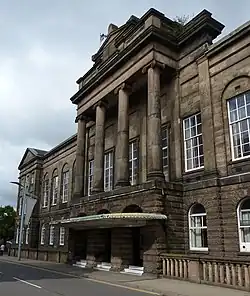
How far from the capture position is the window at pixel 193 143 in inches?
753

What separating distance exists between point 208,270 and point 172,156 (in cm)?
821

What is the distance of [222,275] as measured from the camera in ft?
42.2

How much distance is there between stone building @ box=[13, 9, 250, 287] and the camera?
16.2 meters

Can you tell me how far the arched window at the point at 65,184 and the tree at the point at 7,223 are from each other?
29.4 metres

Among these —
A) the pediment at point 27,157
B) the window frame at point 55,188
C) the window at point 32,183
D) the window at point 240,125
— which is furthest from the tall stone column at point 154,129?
the window at point 32,183

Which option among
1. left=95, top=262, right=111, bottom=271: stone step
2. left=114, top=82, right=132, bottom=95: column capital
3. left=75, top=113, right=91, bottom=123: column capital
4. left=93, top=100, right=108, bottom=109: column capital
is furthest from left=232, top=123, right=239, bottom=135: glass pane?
left=75, top=113, right=91, bottom=123: column capital

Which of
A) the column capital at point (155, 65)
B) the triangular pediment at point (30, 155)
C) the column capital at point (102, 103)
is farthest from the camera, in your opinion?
the triangular pediment at point (30, 155)

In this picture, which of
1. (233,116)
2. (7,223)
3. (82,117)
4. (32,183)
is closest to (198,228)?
(233,116)

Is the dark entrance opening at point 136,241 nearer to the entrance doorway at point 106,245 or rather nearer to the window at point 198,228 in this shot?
the entrance doorway at point 106,245

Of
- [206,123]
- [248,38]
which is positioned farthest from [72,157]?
[248,38]

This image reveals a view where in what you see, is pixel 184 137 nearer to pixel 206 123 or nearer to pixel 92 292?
pixel 206 123

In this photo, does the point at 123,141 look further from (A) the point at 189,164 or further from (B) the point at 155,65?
(B) the point at 155,65

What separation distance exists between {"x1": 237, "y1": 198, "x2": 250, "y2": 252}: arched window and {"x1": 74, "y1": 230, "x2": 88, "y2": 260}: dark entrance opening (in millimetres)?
13265

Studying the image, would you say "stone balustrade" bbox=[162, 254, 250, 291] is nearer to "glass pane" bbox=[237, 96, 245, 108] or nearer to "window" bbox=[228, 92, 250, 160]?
"window" bbox=[228, 92, 250, 160]
